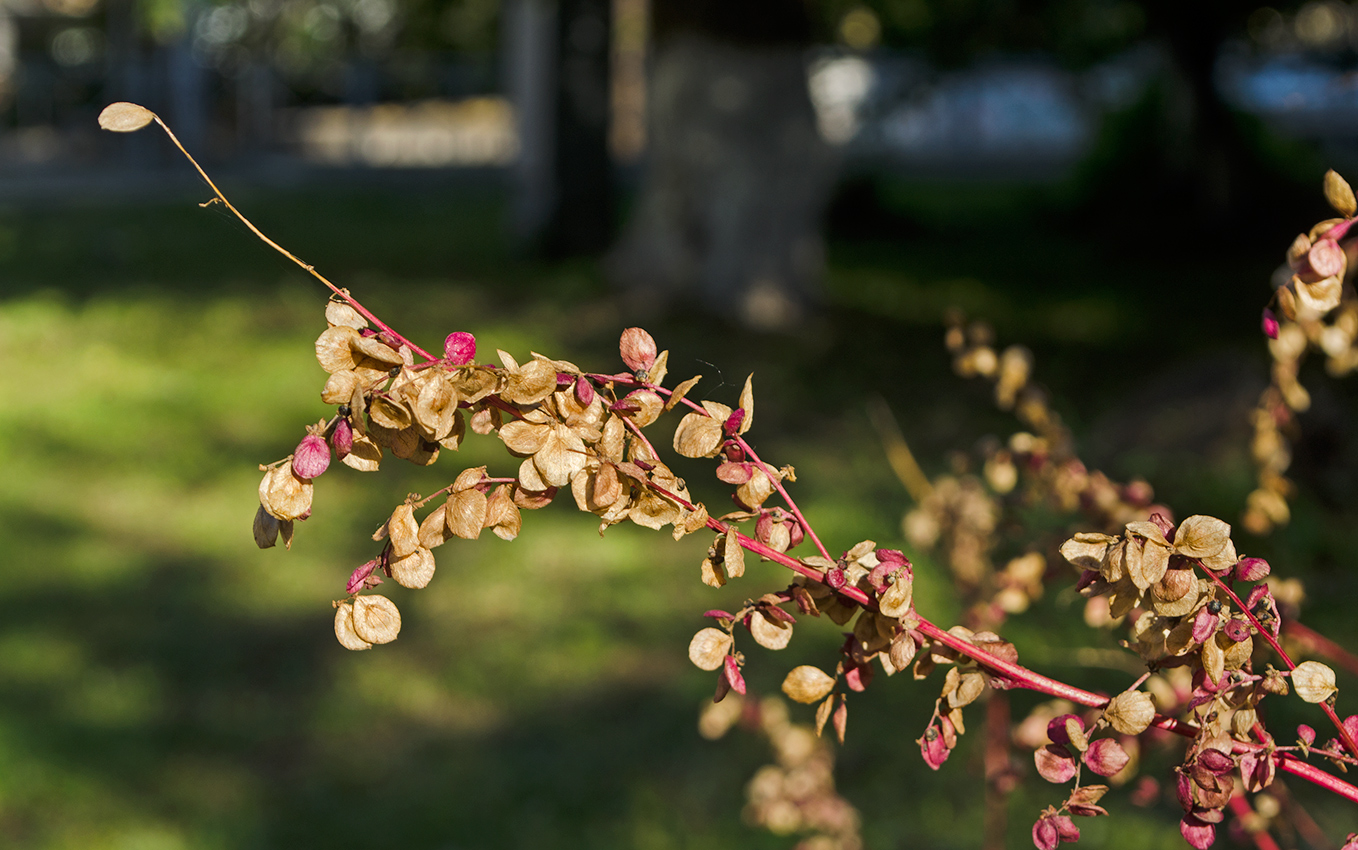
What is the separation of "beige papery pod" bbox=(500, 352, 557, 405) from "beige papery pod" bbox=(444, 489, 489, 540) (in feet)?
0.19

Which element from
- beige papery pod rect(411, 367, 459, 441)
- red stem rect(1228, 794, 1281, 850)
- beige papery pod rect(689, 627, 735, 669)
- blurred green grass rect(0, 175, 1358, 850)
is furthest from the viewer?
blurred green grass rect(0, 175, 1358, 850)

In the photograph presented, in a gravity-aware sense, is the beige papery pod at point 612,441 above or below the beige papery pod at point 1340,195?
below

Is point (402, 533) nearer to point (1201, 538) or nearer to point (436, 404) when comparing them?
point (436, 404)

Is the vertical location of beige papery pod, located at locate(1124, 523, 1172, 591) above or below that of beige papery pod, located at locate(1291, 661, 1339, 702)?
above

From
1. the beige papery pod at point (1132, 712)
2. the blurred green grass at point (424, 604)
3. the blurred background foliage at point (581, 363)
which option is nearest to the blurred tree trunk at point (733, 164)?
the blurred background foliage at point (581, 363)

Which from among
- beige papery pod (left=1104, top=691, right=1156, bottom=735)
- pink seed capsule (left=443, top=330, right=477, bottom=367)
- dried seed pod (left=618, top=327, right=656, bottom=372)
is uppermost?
pink seed capsule (left=443, top=330, right=477, bottom=367)

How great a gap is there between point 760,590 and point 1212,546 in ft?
10.1

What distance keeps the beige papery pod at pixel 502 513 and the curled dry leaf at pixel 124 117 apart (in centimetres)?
25

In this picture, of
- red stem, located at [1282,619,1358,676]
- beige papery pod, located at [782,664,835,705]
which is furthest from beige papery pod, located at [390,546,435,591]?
red stem, located at [1282,619,1358,676]

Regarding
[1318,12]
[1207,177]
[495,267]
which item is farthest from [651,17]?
[1318,12]

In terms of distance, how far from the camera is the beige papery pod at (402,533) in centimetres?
64

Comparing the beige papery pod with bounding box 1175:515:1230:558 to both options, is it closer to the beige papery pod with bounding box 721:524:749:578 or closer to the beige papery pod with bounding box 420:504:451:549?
the beige papery pod with bounding box 721:524:749:578

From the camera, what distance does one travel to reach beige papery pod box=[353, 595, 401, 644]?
65 centimetres

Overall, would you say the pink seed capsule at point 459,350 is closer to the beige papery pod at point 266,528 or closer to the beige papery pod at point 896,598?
the beige papery pod at point 266,528
